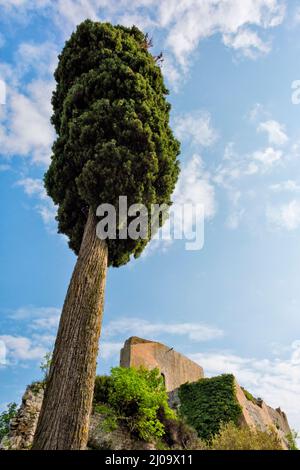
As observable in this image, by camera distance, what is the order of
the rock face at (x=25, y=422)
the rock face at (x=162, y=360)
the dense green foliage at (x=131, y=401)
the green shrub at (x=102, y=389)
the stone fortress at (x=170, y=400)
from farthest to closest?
the rock face at (x=162, y=360), the green shrub at (x=102, y=389), the dense green foliage at (x=131, y=401), the stone fortress at (x=170, y=400), the rock face at (x=25, y=422)

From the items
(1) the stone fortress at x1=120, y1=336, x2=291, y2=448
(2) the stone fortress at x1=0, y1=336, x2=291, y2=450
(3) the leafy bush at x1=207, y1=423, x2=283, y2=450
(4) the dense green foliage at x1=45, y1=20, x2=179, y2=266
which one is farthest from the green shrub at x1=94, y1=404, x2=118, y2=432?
(1) the stone fortress at x1=120, y1=336, x2=291, y2=448

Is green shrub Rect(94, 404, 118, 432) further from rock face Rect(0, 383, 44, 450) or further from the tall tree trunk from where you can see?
the tall tree trunk

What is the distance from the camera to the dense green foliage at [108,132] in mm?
7914

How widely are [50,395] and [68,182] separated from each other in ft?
16.7

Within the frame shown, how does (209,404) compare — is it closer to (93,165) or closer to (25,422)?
(25,422)

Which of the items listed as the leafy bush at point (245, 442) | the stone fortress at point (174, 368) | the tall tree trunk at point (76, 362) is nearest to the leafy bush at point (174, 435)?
the leafy bush at point (245, 442)

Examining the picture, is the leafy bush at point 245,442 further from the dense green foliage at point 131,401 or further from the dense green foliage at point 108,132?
the dense green foliage at point 108,132

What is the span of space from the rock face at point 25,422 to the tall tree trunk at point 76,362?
2.21 m

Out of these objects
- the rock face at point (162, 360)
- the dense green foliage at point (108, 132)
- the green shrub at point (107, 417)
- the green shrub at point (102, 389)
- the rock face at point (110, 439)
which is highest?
the dense green foliage at point (108, 132)

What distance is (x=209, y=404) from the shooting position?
13977mm

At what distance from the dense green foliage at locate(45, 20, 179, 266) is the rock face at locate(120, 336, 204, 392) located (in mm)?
8804

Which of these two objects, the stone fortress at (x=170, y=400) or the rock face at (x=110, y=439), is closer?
the stone fortress at (x=170, y=400)

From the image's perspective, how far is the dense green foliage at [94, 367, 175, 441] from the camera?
330 inches
